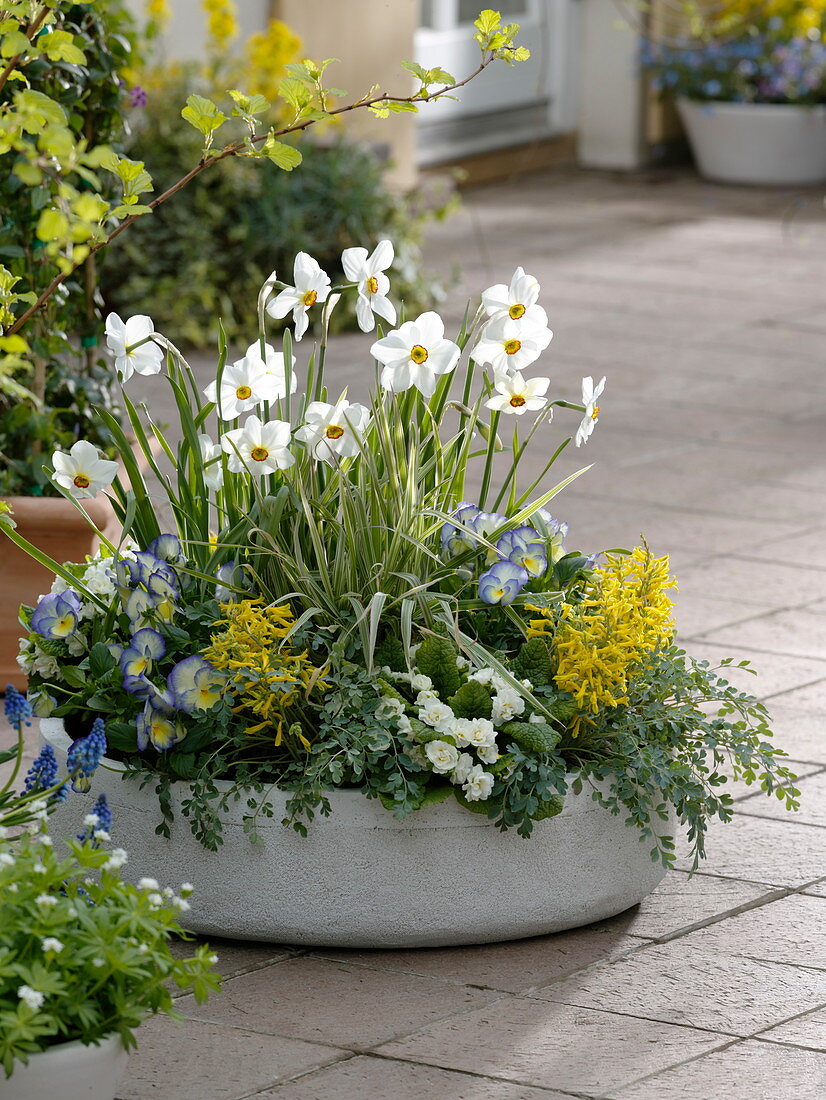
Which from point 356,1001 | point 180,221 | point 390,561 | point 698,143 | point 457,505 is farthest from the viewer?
point 698,143

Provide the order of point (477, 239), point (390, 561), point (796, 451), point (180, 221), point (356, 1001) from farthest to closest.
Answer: point (477, 239) < point (180, 221) < point (796, 451) < point (390, 561) < point (356, 1001)

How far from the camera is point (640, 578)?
300 centimetres

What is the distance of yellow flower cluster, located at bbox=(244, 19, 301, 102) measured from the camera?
27.4 feet

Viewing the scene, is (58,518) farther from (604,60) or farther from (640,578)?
(604,60)

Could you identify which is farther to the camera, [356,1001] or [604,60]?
[604,60]

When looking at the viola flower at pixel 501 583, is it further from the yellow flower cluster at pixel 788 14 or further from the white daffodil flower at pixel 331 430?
the yellow flower cluster at pixel 788 14

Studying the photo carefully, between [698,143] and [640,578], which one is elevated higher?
[698,143]

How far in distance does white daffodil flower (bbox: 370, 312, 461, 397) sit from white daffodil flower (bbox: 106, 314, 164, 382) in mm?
398

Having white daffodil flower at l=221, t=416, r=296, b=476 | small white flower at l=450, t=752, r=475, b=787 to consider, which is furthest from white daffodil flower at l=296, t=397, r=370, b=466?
small white flower at l=450, t=752, r=475, b=787

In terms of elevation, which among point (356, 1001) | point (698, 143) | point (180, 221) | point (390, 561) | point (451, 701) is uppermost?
point (698, 143)

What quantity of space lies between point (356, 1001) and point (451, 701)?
1.55 feet

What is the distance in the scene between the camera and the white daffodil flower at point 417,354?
9.29ft

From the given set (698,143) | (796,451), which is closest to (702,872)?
(796,451)

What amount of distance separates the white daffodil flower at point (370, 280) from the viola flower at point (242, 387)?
0.18 metres
